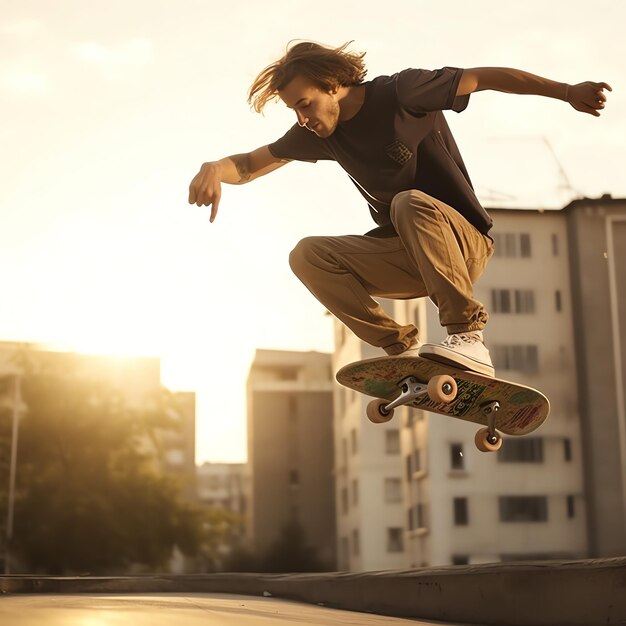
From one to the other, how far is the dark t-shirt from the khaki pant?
18 centimetres

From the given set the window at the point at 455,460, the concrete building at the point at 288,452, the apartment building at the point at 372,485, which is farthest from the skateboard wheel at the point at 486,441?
the concrete building at the point at 288,452

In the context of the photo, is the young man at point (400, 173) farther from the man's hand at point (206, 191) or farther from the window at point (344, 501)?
the window at point (344, 501)

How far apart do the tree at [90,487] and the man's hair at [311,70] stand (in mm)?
40506

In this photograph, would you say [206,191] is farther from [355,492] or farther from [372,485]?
[355,492]

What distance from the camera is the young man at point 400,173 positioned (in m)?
6.64

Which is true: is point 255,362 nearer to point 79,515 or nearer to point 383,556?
point 383,556

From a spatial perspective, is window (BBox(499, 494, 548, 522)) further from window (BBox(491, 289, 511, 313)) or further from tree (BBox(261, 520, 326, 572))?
tree (BBox(261, 520, 326, 572))

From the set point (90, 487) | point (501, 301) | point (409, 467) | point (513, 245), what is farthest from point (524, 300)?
point (90, 487)

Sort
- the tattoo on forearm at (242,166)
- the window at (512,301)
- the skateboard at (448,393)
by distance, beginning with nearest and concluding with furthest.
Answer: the skateboard at (448,393) < the tattoo on forearm at (242,166) < the window at (512,301)

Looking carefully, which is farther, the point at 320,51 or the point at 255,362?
the point at 255,362

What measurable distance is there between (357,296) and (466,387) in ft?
3.09

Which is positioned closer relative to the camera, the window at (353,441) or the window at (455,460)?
the window at (455,460)

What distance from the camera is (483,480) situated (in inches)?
2448

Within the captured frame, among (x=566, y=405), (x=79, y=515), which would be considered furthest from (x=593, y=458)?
(x=79, y=515)
